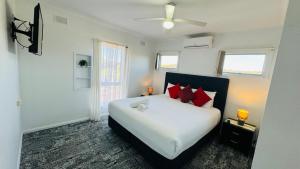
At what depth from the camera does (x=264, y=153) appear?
25.7 inches

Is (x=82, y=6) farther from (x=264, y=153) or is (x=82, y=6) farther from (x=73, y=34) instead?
(x=264, y=153)

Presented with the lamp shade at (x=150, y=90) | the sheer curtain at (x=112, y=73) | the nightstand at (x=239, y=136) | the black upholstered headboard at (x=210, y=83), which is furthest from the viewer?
the lamp shade at (x=150, y=90)

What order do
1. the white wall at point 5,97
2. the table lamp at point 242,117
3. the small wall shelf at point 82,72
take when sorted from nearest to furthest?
the white wall at point 5,97 → the table lamp at point 242,117 → the small wall shelf at point 82,72

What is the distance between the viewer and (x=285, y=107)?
1.96 ft

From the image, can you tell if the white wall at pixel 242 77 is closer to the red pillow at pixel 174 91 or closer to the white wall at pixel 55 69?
the red pillow at pixel 174 91

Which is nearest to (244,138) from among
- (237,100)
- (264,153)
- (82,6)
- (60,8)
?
(237,100)

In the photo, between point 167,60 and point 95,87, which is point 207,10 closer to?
point 167,60

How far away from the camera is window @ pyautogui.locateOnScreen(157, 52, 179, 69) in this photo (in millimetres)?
4486

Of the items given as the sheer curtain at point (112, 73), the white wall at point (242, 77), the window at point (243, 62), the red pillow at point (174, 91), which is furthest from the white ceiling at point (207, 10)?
the red pillow at point (174, 91)

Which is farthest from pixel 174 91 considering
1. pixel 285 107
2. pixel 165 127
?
pixel 285 107

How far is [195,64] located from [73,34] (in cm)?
321

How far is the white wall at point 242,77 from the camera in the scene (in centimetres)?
277

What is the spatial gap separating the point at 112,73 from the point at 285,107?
149 inches

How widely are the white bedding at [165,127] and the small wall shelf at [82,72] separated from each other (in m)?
1.18
